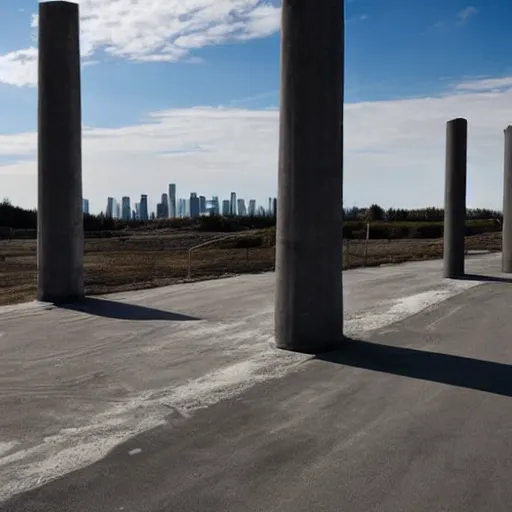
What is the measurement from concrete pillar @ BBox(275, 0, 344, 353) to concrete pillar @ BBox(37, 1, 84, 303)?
4880 mm

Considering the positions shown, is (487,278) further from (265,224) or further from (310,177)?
(265,224)

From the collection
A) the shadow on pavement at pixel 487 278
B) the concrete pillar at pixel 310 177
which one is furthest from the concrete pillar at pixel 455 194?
the concrete pillar at pixel 310 177

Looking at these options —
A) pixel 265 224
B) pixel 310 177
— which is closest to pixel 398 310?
pixel 310 177

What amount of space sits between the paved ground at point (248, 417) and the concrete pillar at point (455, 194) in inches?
248

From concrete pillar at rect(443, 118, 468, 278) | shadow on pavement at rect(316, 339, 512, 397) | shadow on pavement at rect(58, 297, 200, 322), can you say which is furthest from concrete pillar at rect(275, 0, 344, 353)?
concrete pillar at rect(443, 118, 468, 278)

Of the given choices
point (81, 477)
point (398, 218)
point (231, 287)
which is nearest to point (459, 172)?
point (231, 287)

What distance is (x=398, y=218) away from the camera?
206ft

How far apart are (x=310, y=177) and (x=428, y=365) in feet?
7.49

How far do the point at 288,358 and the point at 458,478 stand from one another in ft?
10.1

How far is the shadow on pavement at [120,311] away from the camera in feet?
31.2

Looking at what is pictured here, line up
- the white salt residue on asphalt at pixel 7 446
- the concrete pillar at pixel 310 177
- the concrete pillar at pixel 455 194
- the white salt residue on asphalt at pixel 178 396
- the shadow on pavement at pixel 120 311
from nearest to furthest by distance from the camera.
A: the white salt residue on asphalt at pixel 178 396
the white salt residue on asphalt at pixel 7 446
the concrete pillar at pixel 310 177
the shadow on pavement at pixel 120 311
the concrete pillar at pixel 455 194

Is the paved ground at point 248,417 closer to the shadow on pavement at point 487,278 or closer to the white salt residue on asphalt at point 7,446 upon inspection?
the white salt residue on asphalt at point 7,446

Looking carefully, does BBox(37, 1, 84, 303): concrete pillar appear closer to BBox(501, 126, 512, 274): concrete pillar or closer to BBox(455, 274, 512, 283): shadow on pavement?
BBox(455, 274, 512, 283): shadow on pavement

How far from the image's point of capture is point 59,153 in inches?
416
